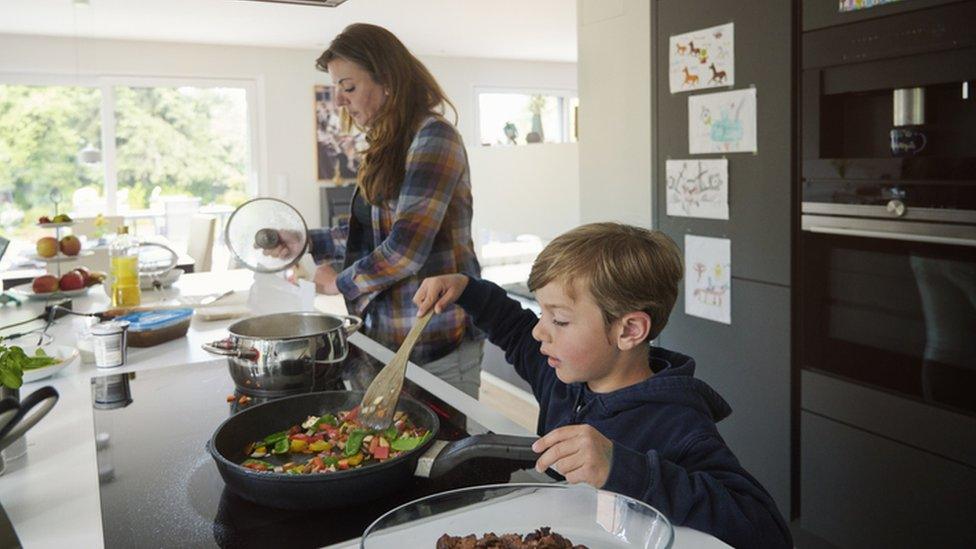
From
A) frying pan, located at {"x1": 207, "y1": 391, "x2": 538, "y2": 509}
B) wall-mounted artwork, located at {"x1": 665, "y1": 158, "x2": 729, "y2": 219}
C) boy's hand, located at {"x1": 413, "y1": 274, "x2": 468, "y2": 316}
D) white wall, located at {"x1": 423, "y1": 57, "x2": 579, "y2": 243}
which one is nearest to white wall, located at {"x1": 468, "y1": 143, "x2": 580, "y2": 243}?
white wall, located at {"x1": 423, "y1": 57, "x2": 579, "y2": 243}

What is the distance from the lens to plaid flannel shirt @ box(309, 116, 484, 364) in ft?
5.88

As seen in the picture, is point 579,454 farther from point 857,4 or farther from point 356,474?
point 857,4

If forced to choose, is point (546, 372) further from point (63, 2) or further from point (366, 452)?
point (63, 2)

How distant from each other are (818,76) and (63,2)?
4.58m

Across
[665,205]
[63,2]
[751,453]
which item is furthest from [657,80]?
[63,2]

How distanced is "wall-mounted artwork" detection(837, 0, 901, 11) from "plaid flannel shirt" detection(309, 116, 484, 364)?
1015 mm

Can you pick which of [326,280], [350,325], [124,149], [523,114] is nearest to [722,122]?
[326,280]

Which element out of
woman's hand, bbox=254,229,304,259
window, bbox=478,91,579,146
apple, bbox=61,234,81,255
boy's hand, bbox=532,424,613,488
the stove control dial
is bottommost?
boy's hand, bbox=532,424,613,488

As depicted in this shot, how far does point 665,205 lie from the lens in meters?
2.63

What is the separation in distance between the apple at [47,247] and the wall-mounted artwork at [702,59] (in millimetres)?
2177

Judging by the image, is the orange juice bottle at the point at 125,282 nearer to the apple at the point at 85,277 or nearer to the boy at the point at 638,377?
the apple at the point at 85,277

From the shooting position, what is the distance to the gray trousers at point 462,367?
1.89 m

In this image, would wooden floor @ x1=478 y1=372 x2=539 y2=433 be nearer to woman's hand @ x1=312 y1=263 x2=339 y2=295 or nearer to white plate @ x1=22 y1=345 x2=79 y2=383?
woman's hand @ x1=312 y1=263 x2=339 y2=295

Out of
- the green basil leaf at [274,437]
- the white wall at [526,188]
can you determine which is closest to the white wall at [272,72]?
the white wall at [526,188]
